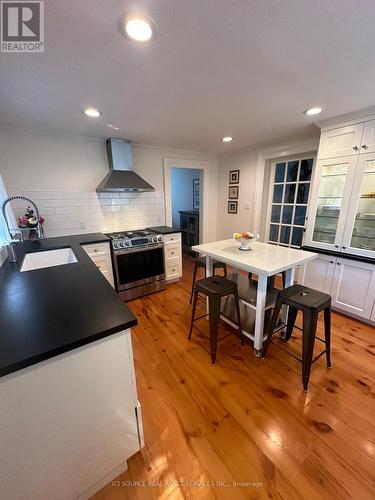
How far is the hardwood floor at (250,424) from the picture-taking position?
1053 millimetres

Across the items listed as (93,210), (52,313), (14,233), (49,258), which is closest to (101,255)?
(49,258)

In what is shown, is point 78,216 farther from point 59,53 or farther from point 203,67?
point 203,67

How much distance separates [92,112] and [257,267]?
2.17m

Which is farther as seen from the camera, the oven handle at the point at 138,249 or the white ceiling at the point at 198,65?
the oven handle at the point at 138,249

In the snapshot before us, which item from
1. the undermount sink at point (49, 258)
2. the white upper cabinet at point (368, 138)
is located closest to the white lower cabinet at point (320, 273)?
the white upper cabinet at point (368, 138)

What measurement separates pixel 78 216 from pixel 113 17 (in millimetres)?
2483

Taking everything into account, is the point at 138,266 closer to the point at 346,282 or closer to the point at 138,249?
the point at 138,249

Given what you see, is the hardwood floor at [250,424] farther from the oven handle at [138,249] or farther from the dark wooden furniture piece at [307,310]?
the oven handle at [138,249]

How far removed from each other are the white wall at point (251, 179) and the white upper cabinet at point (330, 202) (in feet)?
2.21

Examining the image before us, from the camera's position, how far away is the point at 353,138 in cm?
221

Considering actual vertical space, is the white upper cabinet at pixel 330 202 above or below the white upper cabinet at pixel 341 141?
below

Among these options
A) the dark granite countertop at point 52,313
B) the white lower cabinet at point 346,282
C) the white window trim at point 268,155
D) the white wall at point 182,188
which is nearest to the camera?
the dark granite countertop at point 52,313

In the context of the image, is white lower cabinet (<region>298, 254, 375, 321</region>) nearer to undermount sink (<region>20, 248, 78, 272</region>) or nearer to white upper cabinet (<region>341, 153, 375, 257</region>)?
white upper cabinet (<region>341, 153, 375, 257</region>)

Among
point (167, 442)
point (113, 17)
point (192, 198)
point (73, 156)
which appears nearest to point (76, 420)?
point (167, 442)
